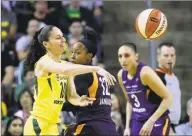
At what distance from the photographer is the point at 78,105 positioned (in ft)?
22.3

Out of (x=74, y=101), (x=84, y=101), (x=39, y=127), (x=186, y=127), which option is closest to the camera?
(x=39, y=127)

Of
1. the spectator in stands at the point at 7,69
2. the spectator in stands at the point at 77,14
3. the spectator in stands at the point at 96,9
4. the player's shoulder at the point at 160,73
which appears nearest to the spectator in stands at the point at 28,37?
the spectator in stands at the point at 7,69

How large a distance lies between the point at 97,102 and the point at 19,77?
4.16 m

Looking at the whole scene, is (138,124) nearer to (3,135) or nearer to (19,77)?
(3,135)

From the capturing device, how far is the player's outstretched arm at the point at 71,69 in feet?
20.0

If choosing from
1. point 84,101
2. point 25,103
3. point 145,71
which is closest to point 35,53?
point 84,101

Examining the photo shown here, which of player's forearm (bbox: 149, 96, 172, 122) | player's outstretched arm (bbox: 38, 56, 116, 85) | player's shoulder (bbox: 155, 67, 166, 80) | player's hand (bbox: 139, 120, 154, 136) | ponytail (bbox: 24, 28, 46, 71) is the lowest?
player's hand (bbox: 139, 120, 154, 136)

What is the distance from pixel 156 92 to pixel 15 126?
277cm

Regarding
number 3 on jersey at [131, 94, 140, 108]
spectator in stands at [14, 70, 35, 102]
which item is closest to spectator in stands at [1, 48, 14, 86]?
spectator in stands at [14, 70, 35, 102]

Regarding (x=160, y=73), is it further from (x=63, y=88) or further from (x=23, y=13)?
(x=23, y=13)

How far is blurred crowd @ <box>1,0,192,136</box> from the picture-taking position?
409 inches

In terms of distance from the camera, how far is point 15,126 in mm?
9625

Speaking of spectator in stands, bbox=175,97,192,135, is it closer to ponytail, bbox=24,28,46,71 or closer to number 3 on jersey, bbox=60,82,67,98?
number 3 on jersey, bbox=60,82,67,98

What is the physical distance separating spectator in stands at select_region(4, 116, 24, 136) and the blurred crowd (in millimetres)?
448
